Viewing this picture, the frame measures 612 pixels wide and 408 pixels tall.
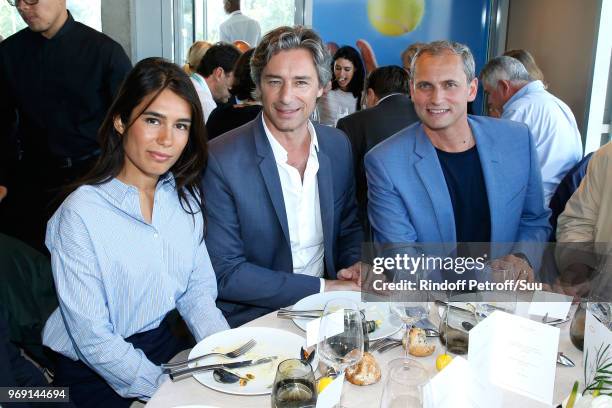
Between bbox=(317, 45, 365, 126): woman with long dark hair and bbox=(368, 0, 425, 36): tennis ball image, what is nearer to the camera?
bbox=(317, 45, 365, 126): woman with long dark hair

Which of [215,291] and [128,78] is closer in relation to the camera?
[128,78]

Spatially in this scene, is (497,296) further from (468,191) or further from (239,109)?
(239,109)

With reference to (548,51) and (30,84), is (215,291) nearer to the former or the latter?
(30,84)

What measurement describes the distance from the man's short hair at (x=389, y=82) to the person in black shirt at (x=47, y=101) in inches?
67.9

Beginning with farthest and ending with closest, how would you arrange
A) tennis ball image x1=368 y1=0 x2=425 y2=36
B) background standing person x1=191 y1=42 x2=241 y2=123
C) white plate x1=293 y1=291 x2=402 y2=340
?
tennis ball image x1=368 y1=0 x2=425 y2=36
background standing person x1=191 y1=42 x2=241 y2=123
white plate x1=293 y1=291 x2=402 y2=340

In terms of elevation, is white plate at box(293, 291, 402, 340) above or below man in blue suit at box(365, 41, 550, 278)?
below

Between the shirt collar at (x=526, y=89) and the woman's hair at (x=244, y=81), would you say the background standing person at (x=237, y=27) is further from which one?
the shirt collar at (x=526, y=89)

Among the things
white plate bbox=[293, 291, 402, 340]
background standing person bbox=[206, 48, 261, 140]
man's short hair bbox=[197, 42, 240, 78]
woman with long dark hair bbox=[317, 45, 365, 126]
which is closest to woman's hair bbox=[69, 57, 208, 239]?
white plate bbox=[293, 291, 402, 340]

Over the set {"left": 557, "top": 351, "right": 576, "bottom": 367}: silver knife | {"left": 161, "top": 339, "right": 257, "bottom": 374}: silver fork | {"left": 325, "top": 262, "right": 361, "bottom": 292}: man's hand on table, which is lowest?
{"left": 325, "top": 262, "right": 361, "bottom": 292}: man's hand on table

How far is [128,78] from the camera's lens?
1865 mm

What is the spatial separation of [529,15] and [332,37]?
2345mm

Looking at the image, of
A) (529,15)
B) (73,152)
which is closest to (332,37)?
(529,15)

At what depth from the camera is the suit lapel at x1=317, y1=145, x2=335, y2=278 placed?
2.30 meters

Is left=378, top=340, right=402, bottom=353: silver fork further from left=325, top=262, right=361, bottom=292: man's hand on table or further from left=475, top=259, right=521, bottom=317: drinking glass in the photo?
left=325, top=262, right=361, bottom=292: man's hand on table
